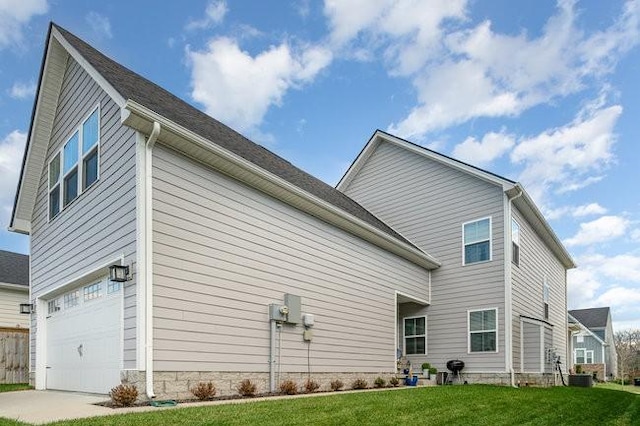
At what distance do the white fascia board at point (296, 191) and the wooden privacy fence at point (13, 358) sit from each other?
28.9 feet

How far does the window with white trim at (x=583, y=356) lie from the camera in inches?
1513

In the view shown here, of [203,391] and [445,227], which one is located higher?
[445,227]

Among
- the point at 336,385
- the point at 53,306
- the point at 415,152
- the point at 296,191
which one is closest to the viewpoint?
the point at 296,191

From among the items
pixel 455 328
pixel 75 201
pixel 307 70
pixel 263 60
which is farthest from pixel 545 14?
pixel 75 201

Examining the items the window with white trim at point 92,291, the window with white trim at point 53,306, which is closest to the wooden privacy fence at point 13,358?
the window with white trim at point 53,306

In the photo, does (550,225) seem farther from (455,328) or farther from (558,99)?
(455,328)

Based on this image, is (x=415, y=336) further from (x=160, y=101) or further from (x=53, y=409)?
(x=53, y=409)

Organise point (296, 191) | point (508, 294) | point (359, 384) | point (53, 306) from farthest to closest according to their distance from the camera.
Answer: point (508, 294)
point (359, 384)
point (53, 306)
point (296, 191)

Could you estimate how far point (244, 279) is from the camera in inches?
356

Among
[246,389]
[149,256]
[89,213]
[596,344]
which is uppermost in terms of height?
A: [89,213]

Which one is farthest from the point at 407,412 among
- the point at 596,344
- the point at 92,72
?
the point at 596,344

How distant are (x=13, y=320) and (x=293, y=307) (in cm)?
1276

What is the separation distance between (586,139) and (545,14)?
18.9ft

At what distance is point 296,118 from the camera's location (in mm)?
17812
